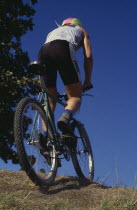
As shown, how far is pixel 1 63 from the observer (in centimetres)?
1553

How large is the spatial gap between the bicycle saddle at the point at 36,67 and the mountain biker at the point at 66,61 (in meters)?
0.32

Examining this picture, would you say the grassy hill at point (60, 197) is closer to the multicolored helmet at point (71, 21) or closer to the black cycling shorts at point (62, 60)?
the black cycling shorts at point (62, 60)

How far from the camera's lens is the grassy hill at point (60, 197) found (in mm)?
3436

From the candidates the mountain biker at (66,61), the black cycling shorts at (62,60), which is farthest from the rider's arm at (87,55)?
the black cycling shorts at (62,60)

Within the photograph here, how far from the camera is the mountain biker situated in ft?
15.7

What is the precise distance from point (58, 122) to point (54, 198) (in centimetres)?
114

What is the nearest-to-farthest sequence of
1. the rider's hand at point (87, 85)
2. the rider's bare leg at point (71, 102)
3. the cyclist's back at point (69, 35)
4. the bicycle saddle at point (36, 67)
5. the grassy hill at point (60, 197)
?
the grassy hill at point (60, 197) < the bicycle saddle at point (36, 67) < the rider's bare leg at point (71, 102) < the cyclist's back at point (69, 35) < the rider's hand at point (87, 85)

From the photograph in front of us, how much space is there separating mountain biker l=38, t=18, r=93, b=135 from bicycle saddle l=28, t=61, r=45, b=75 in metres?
0.32

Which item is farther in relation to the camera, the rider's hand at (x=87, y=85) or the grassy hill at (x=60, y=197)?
the rider's hand at (x=87, y=85)

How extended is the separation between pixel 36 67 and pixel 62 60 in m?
0.46

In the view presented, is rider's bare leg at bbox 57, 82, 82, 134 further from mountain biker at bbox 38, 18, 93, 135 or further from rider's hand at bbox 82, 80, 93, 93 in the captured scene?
rider's hand at bbox 82, 80, 93, 93

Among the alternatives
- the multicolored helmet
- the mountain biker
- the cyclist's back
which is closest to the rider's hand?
the mountain biker

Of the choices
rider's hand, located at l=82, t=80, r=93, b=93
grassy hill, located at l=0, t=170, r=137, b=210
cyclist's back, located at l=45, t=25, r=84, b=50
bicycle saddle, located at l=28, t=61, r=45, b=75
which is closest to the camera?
grassy hill, located at l=0, t=170, r=137, b=210

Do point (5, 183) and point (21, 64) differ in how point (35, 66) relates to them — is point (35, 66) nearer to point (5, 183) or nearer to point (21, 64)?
point (5, 183)
